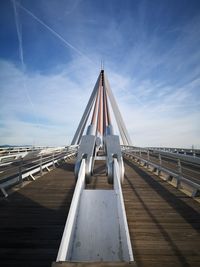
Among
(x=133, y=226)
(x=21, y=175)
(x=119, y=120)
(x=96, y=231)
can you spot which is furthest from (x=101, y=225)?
(x=119, y=120)

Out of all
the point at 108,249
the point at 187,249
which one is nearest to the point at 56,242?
the point at 108,249

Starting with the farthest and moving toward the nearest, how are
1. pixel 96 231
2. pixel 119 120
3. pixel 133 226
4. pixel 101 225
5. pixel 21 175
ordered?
1. pixel 119 120
2. pixel 21 175
3. pixel 133 226
4. pixel 101 225
5. pixel 96 231

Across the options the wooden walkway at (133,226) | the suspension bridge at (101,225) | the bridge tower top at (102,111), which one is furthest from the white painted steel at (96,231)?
the bridge tower top at (102,111)

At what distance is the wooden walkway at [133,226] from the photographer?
2.24 m

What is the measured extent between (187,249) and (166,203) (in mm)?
1648

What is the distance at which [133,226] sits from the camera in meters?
2.97

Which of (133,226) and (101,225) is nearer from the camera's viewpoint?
(101,225)

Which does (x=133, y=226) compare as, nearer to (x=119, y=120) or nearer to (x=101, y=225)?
(x=101, y=225)

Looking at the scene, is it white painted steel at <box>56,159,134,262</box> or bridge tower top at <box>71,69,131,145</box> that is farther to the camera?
bridge tower top at <box>71,69,131,145</box>

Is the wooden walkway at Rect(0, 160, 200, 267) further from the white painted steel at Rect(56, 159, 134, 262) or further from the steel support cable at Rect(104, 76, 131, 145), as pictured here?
the steel support cable at Rect(104, 76, 131, 145)

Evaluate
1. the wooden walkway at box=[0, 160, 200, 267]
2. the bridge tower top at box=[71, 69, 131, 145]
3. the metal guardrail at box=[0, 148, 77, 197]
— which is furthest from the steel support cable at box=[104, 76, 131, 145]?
the wooden walkway at box=[0, 160, 200, 267]

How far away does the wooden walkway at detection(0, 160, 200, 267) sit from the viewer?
2.24 m

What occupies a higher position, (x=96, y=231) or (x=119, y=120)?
(x=119, y=120)

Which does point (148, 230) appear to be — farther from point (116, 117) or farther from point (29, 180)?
point (116, 117)
